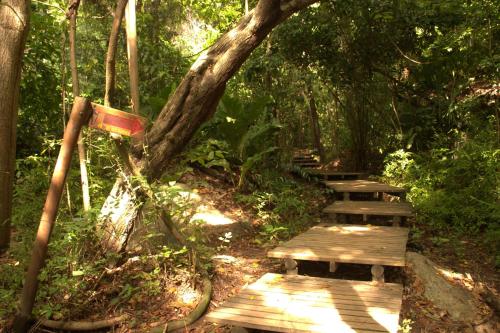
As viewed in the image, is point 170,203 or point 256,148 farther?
point 256,148

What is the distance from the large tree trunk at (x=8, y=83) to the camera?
4.48 metres

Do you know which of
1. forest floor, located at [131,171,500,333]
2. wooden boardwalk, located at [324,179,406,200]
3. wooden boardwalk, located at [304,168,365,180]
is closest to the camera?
forest floor, located at [131,171,500,333]

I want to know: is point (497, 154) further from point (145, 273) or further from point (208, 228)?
point (145, 273)

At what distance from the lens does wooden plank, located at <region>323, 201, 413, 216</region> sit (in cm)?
592

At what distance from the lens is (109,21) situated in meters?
8.53

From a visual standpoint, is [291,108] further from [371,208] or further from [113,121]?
[113,121]

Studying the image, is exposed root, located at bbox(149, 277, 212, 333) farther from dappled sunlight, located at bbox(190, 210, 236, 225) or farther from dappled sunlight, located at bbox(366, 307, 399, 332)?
dappled sunlight, located at bbox(190, 210, 236, 225)

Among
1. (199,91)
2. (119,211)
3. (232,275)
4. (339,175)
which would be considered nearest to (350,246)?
(232,275)

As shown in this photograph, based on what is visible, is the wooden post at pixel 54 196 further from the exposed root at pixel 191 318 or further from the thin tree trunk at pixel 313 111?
the thin tree trunk at pixel 313 111

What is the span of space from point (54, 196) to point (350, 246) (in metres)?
3.04

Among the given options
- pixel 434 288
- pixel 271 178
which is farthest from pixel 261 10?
pixel 271 178

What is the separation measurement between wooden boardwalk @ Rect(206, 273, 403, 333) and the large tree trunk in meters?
2.97

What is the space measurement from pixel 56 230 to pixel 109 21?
5961 mm

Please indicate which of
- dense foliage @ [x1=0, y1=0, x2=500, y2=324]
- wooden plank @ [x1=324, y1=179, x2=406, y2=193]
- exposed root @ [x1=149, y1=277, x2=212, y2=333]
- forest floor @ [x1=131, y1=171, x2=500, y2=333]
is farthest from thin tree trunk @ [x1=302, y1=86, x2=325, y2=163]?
exposed root @ [x1=149, y1=277, x2=212, y2=333]
